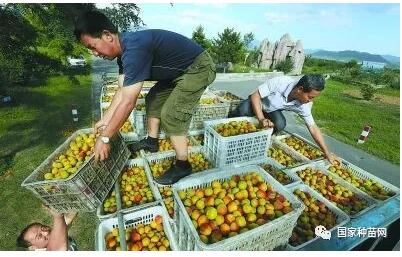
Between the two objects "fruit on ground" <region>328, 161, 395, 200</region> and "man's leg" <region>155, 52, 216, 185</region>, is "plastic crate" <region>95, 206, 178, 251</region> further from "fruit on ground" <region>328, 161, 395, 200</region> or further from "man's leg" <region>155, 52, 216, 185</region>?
"fruit on ground" <region>328, 161, 395, 200</region>

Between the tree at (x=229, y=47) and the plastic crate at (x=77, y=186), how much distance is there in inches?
798

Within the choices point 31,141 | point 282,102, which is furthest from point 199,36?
point 282,102

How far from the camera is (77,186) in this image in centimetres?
227

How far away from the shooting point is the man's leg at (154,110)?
321cm

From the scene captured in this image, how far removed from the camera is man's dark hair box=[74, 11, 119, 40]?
2.09 m

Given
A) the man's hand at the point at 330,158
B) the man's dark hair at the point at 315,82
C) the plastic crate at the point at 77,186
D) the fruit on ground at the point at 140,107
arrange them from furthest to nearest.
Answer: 1. the fruit on ground at the point at 140,107
2. the man's hand at the point at 330,158
3. the man's dark hair at the point at 315,82
4. the plastic crate at the point at 77,186

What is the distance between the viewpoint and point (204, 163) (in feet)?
12.1

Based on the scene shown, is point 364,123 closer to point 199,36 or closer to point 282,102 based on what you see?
point 282,102

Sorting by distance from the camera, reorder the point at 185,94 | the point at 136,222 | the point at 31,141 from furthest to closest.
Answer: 1. the point at 31,141
2. the point at 185,94
3. the point at 136,222

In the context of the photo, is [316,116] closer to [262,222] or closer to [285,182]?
[285,182]

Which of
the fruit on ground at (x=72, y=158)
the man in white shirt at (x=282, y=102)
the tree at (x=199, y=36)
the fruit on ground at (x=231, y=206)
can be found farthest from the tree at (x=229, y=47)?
the fruit on ground at (x=231, y=206)

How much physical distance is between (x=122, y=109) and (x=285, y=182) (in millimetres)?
2036

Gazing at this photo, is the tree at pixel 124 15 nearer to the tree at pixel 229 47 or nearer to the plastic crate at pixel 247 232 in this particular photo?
the tree at pixel 229 47

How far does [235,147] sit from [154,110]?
105 centimetres
